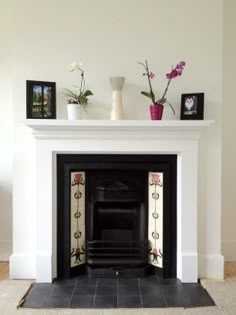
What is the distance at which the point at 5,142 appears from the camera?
3.29m

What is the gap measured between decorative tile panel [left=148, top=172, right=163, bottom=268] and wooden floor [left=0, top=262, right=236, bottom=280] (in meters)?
0.61

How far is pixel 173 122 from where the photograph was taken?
2.59 metres

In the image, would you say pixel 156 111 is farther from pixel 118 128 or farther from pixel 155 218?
pixel 155 218

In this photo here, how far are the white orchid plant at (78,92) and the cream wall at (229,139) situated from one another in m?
1.39

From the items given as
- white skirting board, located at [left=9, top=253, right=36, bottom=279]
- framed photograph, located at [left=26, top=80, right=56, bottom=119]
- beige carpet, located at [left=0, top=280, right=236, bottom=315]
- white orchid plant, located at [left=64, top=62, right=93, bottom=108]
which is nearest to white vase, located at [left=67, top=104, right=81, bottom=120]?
white orchid plant, located at [left=64, top=62, right=93, bottom=108]

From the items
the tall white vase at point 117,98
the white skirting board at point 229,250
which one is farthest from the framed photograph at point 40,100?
the white skirting board at point 229,250

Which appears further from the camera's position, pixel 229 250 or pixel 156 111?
pixel 229 250

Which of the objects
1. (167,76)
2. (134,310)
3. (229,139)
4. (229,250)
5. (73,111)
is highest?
(167,76)

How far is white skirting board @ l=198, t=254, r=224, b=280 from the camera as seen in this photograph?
2838mm

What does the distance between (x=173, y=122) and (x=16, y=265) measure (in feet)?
5.75

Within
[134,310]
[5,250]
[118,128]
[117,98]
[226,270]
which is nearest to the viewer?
[134,310]

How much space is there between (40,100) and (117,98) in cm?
63

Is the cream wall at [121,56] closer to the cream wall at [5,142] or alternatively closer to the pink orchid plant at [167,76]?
the pink orchid plant at [167,76]

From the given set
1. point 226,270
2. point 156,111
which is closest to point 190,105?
point 156,111
